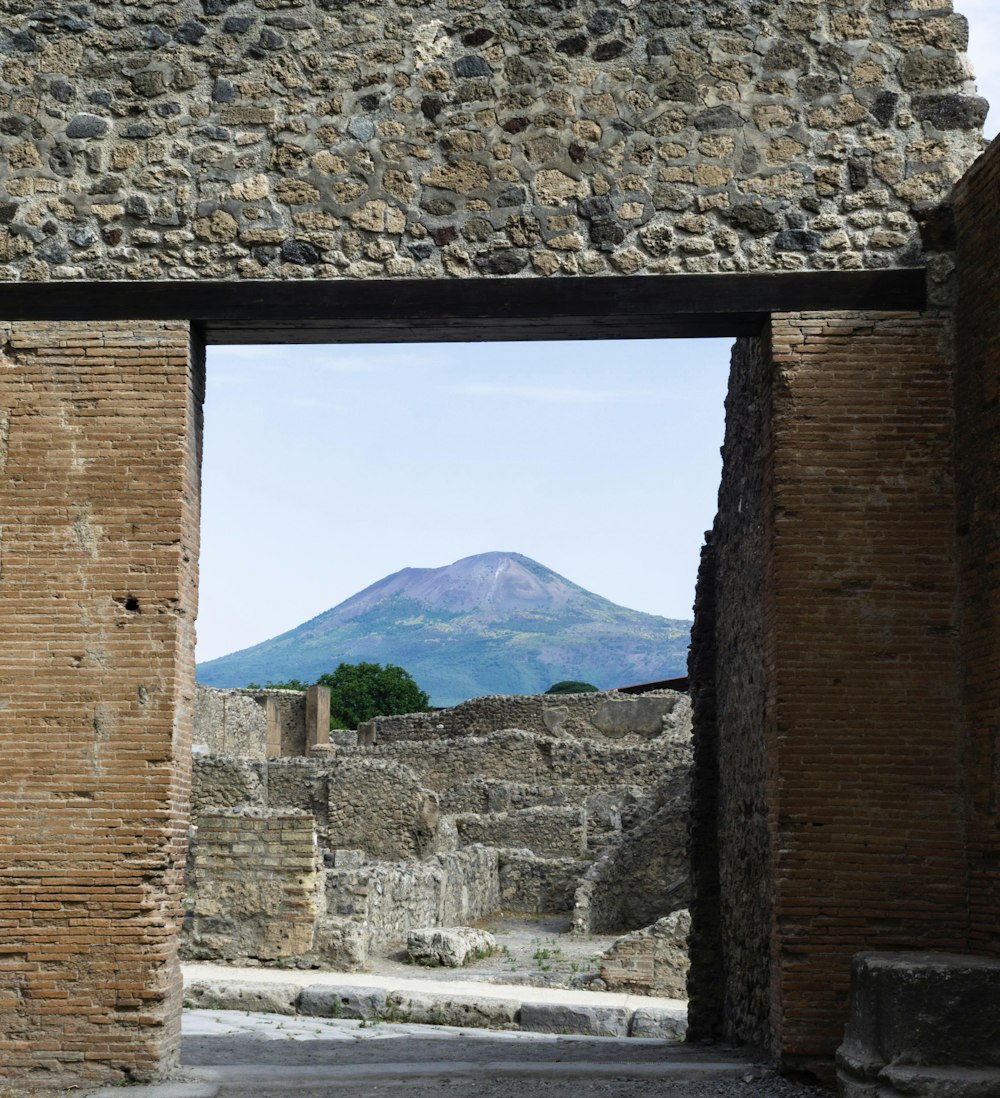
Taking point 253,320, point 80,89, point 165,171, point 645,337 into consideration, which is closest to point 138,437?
point 253,320

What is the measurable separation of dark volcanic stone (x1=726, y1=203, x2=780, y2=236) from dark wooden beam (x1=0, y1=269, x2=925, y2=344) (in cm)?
24

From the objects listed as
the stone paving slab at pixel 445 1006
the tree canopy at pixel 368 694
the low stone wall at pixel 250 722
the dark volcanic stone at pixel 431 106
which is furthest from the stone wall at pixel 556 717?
the dark volcanic stone at pixel 431 106

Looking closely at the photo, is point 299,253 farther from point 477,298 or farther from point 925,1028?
point 925,1028

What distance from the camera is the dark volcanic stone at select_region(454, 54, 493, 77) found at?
23.0 feet

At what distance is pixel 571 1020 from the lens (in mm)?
9891

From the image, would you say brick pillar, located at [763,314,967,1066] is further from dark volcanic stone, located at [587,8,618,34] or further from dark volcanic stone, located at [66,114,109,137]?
dark volcanic stone, located at [66,114,109,137]

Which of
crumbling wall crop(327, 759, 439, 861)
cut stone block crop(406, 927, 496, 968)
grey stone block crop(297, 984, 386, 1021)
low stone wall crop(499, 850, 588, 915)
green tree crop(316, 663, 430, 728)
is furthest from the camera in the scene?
green tree crop(316, 663, 430, 728)

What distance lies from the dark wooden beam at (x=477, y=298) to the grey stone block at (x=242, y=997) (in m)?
5.70

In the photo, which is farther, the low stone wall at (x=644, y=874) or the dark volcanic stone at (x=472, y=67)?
the low stone wall at (x=644, y=874)

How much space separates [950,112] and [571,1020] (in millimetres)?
6449

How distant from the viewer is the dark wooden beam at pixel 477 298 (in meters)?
6.75

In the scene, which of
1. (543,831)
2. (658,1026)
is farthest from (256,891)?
(543,831)

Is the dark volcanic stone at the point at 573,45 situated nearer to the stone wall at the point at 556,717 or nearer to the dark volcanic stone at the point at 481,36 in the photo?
the dark volcanic stone at the point at 481,36

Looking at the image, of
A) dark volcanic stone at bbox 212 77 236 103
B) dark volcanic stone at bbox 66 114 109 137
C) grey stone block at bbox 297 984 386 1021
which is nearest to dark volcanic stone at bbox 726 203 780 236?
dark volcanic stone at bbox 212 77 236 103
